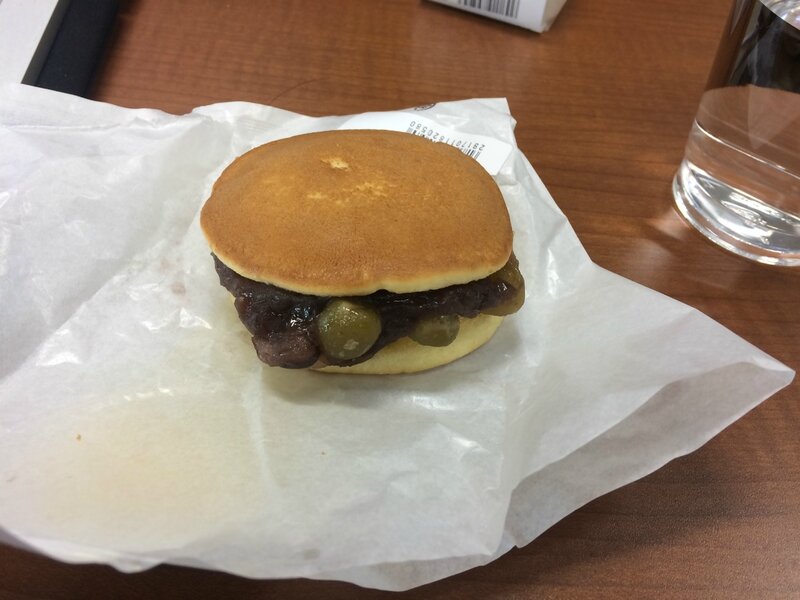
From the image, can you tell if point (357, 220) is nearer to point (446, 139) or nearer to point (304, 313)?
point (304, 313)

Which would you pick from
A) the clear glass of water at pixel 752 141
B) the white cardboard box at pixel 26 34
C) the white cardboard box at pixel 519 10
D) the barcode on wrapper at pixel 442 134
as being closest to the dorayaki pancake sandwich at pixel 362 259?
the barcode on wrapper at pixel 442 134

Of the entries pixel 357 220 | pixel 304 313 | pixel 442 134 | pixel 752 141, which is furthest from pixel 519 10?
pixel 304 313

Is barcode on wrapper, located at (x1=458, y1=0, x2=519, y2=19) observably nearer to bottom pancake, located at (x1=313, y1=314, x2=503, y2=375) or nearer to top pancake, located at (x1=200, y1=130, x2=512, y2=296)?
top pancake, located at (x1=200, y1=130, x2=512, y2=296)

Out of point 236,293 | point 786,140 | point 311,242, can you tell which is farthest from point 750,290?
point 236,293

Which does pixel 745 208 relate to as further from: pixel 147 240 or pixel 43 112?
pixel 43 112

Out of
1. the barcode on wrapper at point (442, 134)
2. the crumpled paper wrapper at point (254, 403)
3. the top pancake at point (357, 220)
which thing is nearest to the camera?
the crumpled paper wrapper at point (254, 403)

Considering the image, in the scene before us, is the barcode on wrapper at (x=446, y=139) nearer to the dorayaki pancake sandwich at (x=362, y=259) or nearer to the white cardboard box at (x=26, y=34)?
the dorayaki pancake sandwich at (x=362, y=259)
